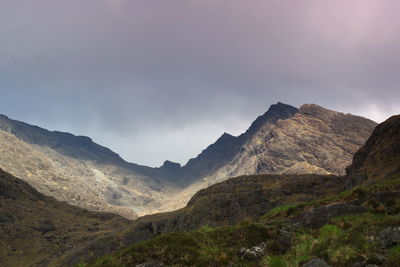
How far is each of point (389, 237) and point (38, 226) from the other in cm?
14096

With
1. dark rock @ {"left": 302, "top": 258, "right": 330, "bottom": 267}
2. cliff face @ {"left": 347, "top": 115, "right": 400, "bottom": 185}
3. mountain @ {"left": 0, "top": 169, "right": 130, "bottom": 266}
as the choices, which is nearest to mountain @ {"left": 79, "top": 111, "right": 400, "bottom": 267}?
dark rock @ {"left": 302, "top": 258, "right": 330, "bottom": 267}

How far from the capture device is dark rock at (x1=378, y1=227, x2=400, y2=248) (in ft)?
32.6

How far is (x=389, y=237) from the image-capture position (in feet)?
33.8

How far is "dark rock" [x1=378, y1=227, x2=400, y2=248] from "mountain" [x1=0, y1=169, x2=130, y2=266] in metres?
104

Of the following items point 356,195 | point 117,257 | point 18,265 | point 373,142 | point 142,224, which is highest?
point 373,142

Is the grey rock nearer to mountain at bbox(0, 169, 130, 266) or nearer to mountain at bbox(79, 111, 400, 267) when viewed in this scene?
mountain at bbox(79, 111, 400, 267)

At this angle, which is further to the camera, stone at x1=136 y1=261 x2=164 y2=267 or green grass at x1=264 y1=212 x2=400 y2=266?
stone at x1=136 y1=261 x2=164 y2=267

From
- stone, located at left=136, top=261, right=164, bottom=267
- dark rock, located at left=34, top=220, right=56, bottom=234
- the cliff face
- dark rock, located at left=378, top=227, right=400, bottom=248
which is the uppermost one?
the cliff face

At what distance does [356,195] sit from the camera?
22062 millimetres

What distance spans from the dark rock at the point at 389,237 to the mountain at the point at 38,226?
104442mm

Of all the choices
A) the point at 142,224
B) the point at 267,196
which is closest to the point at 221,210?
the point at 267,196

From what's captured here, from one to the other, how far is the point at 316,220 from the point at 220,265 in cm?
742

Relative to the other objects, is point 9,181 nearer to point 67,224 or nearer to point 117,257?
point 67,224

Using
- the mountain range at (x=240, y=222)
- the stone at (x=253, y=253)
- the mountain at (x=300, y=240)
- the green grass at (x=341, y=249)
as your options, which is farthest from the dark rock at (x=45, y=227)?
the green grass at (x=341, y=249)
